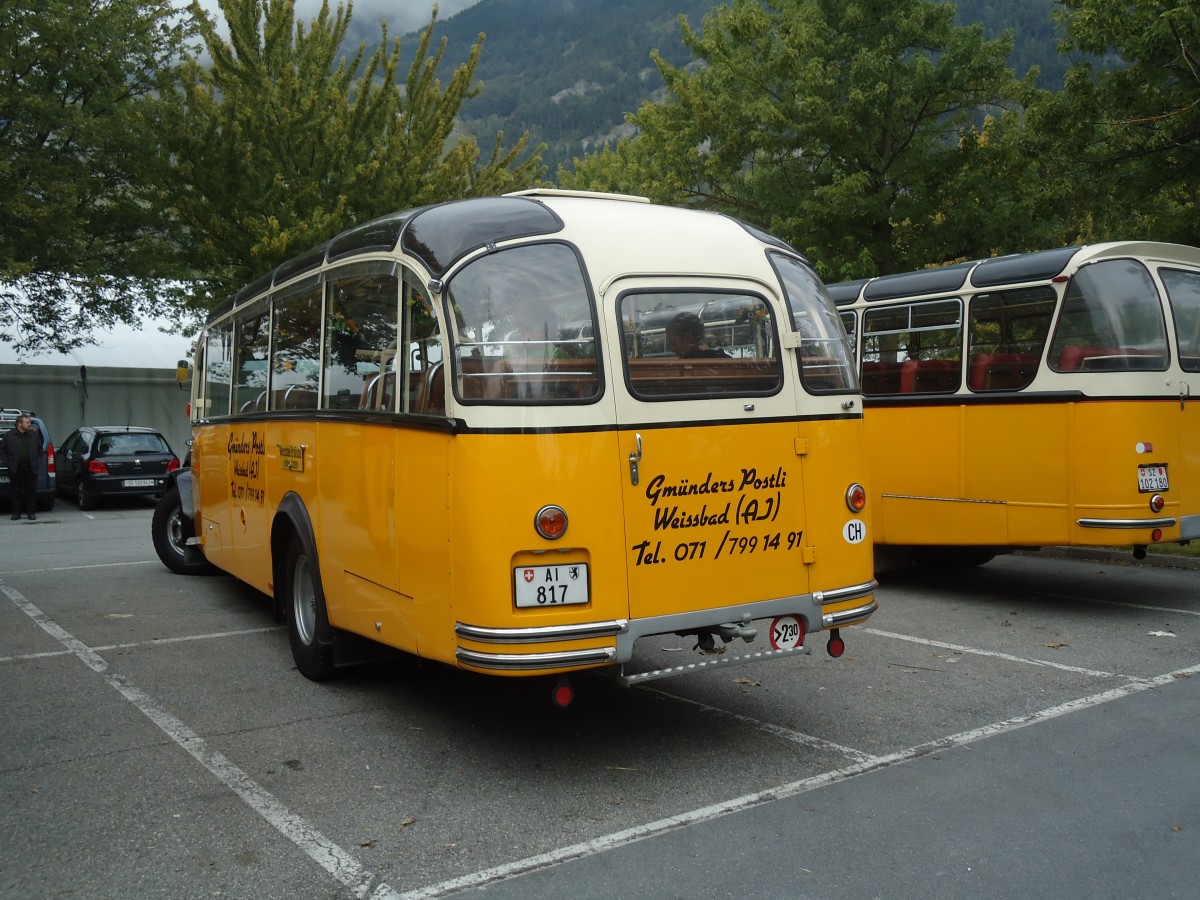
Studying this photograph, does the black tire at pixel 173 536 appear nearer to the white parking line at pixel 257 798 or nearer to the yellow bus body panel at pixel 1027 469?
the white parking line at pixel 257 798

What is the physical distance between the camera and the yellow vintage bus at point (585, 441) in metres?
5.11

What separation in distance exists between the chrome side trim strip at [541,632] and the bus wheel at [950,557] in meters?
7.18

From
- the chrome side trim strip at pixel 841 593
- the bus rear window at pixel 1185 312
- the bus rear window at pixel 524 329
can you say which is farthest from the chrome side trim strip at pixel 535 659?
the bus rear window at pixel 1185 312

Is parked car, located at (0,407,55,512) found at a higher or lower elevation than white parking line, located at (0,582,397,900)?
higher

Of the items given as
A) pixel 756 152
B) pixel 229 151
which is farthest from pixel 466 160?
pixel 756 152

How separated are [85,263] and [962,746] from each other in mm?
22923

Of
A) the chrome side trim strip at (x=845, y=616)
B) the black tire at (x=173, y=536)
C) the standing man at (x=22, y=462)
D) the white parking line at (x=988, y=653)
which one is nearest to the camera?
the chrome side trim strip at (x=845, y=616)

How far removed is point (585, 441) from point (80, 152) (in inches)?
905

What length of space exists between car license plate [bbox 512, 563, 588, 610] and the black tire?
26.6ft

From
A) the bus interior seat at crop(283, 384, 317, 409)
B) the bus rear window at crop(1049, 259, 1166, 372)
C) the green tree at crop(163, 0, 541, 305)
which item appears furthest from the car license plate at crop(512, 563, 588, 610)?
the green tree at crop(163, 0, 541, 305)

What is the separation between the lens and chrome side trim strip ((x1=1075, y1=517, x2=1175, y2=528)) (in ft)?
29.3

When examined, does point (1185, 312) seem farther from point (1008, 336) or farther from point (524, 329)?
point (524, 329)

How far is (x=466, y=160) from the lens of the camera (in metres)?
25.2

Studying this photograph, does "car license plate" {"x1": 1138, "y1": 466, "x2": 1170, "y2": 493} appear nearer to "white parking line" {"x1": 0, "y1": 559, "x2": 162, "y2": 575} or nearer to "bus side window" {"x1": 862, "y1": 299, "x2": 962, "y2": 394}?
"bus side window" {"x1": 862, "y1": 299, "x2": 962, "y2": 394}
